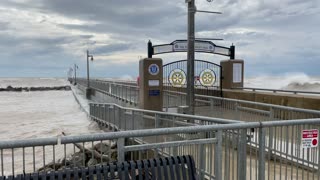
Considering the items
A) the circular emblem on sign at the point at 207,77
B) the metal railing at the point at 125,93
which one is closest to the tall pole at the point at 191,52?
the circular emblem on sign at the point at 207,77

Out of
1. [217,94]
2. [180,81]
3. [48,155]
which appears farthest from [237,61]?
[48,155]

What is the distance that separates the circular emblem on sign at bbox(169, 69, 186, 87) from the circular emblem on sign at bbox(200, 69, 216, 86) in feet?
4.75

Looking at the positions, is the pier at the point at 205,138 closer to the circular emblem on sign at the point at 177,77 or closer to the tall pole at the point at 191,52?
the circular emblem on sign at the point at 177,77

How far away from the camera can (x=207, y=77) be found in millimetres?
18281

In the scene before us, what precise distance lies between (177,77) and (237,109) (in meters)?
5.02

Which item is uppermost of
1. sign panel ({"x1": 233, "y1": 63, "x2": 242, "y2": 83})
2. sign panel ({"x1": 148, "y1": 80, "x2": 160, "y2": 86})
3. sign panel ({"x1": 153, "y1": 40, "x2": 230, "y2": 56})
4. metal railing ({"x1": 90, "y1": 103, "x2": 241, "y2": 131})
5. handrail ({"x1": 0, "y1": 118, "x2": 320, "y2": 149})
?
sign panel ({"x1": 153, "y1": 40, "x2": 230, "y2": 56})

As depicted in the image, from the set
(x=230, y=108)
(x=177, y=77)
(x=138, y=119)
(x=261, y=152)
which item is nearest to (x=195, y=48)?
(x=177, y=77)

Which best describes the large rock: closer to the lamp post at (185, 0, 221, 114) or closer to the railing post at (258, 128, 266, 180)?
the railing post at (258, 128, 266, 180)

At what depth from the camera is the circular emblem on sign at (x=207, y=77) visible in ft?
59.4

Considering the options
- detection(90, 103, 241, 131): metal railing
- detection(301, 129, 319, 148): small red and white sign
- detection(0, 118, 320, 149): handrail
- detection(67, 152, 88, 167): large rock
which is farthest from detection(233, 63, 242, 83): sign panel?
detection(0, 118, 320, 149): handrail

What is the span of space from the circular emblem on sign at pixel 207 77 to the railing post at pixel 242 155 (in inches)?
521

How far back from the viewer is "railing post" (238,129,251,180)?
192 inches

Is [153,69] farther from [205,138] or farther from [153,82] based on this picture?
[205,138]

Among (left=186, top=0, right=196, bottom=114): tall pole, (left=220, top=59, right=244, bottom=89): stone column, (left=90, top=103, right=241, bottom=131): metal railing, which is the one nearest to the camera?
(left=90, top=103, right=241, bottom=131): metal railing
